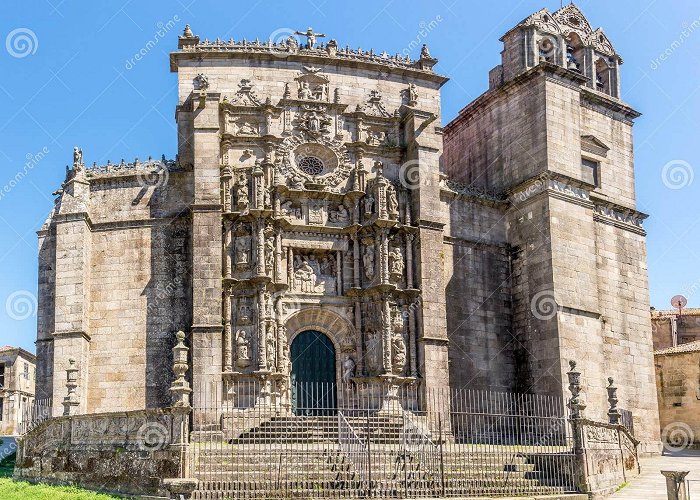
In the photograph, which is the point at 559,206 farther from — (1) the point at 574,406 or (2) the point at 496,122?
(1) the point at 574,406

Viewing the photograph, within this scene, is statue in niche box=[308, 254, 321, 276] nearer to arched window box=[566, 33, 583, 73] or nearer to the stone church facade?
the stone church facade

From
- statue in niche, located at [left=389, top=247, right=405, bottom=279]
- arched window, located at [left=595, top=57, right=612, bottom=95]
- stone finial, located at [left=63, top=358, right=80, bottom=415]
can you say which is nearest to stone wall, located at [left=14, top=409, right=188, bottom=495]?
stone finial, located at [left=63, top=358, right=80, bottom=415]

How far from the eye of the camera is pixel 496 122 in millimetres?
29297

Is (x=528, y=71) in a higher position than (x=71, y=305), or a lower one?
higher

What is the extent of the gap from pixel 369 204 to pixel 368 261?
166 cm

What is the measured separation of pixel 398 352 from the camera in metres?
24.4

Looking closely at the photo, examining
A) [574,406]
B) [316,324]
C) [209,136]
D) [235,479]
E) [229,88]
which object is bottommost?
[235,479]

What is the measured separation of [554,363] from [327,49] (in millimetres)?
11372

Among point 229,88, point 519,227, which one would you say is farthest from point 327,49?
point 519,227

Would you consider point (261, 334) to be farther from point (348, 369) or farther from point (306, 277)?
point (348, 369)

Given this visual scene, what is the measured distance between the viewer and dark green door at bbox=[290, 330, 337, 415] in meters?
24.4

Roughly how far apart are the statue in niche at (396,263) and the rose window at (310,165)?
3.19 meters

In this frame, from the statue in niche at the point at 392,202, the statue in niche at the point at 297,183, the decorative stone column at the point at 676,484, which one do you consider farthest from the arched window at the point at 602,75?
the decorative stone column at the point at 676,484

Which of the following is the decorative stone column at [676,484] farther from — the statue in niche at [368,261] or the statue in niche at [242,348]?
the statue in niche at [242,348]
